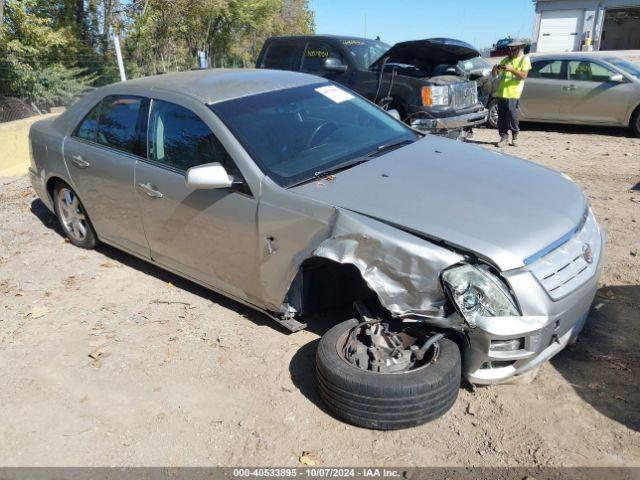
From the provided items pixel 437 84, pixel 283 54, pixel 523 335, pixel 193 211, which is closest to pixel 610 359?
pixel 523 335

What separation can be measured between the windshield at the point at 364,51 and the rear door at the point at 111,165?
5172 mm

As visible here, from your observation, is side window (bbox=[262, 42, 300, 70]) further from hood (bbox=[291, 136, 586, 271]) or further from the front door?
hood (bbox=[291, 136, 586, 271])

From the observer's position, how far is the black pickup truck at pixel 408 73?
8.16 meters

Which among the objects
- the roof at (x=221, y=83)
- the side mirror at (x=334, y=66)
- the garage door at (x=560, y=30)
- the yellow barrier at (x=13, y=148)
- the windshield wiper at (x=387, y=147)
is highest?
the roof at (x=221, y=83)

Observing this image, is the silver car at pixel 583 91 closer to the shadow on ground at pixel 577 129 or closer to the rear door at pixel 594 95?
the rear door at pixel 594 95

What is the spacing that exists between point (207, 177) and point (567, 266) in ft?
6.86

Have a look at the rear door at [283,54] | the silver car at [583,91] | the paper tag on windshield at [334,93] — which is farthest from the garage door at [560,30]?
the paper tag on windshield at [334,93]

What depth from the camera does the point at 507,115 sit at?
9.17 m

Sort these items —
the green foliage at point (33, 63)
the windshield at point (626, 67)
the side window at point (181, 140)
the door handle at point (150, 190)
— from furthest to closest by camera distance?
the green foliage at point (33, 63) → the windshield at point (626, 67) → the door handle at point (150, 190) → the side window at point (181, 140)

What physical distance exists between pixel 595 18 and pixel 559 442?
144 ft

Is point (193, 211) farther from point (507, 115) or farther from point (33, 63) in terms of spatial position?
point (33, 63)

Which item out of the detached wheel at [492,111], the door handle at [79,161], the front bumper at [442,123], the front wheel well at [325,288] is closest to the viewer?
the front wheel well at [325,288]

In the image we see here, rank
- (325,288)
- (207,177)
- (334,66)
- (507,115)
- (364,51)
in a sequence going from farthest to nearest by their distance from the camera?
1. (364,51)
2. (507,115)
3. (334,66)
4. (325,288)
5. (207,177)

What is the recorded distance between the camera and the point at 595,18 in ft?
129
